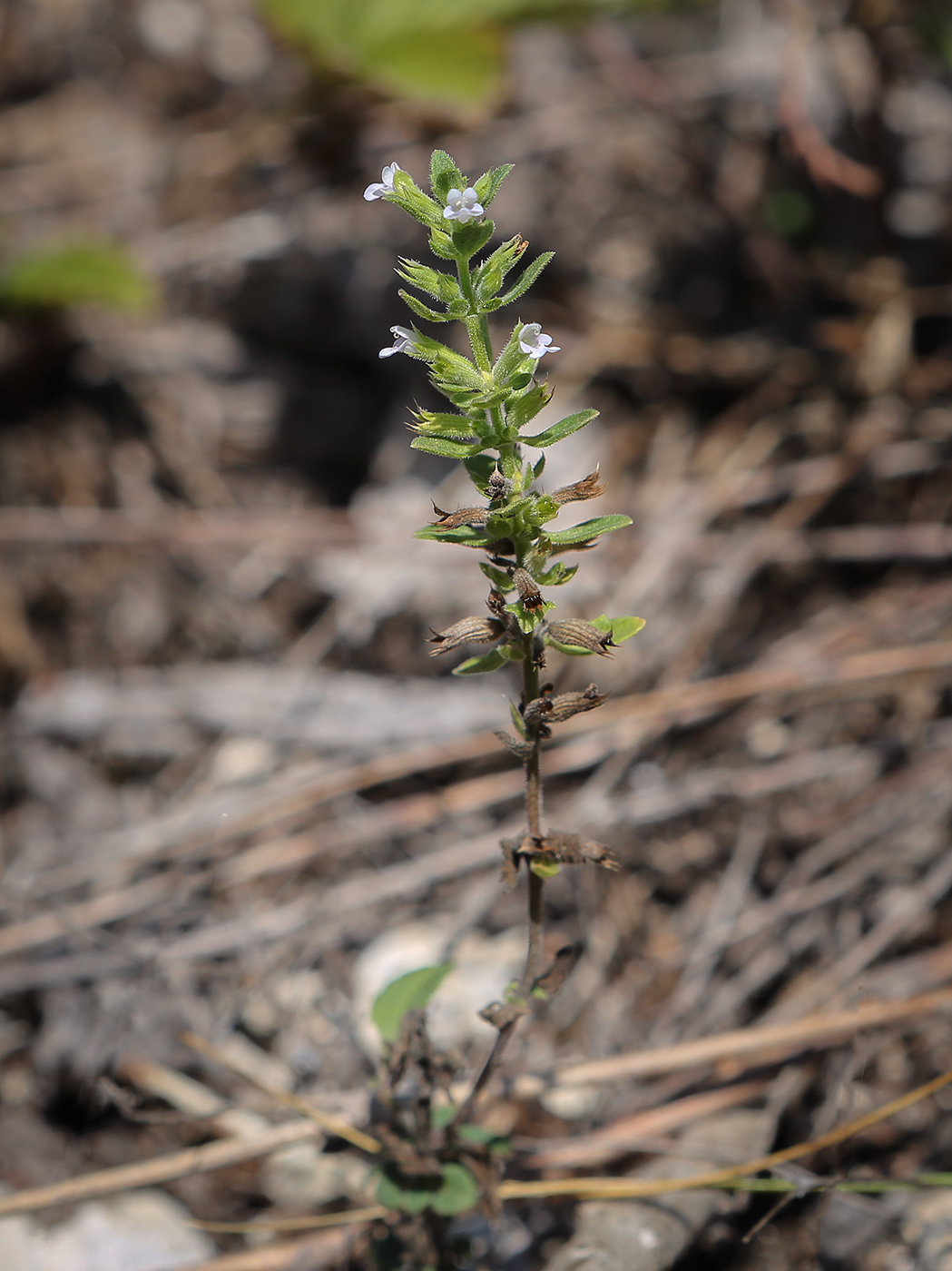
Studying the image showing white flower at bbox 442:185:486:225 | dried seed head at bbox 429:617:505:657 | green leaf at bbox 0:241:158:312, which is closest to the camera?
white flower at bbox 442:185:486:225

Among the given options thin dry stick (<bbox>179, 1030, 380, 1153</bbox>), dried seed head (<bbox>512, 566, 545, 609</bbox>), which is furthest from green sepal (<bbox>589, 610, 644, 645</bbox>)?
thin dry stick (<bbox>179, 1030, 380, 1153</bbox>)

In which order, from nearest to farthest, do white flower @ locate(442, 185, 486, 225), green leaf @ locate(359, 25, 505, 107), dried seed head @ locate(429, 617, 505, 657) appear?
white flower @ locate(442, 185, 486, 225)
dried seed head @ locate(429, 617, 505, 657)
green leaf @ locate(359, 25, 505, 107)

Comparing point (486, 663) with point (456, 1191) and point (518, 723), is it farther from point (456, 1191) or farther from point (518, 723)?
point (456, 1191)

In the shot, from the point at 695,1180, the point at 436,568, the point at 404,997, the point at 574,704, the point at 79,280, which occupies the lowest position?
the point at 695,1180

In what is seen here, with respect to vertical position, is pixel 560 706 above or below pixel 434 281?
below

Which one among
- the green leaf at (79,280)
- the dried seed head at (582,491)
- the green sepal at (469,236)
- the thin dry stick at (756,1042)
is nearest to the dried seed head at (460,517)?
the dried seed head at (582,491)

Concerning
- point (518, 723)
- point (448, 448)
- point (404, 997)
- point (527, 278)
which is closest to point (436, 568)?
point (404, 997)

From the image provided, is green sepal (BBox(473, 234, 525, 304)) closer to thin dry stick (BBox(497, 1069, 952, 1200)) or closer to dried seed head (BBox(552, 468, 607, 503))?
dried seed head (BBox(552, 468, 607, 503))

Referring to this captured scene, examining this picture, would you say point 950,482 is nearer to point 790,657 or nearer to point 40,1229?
point 790,657
